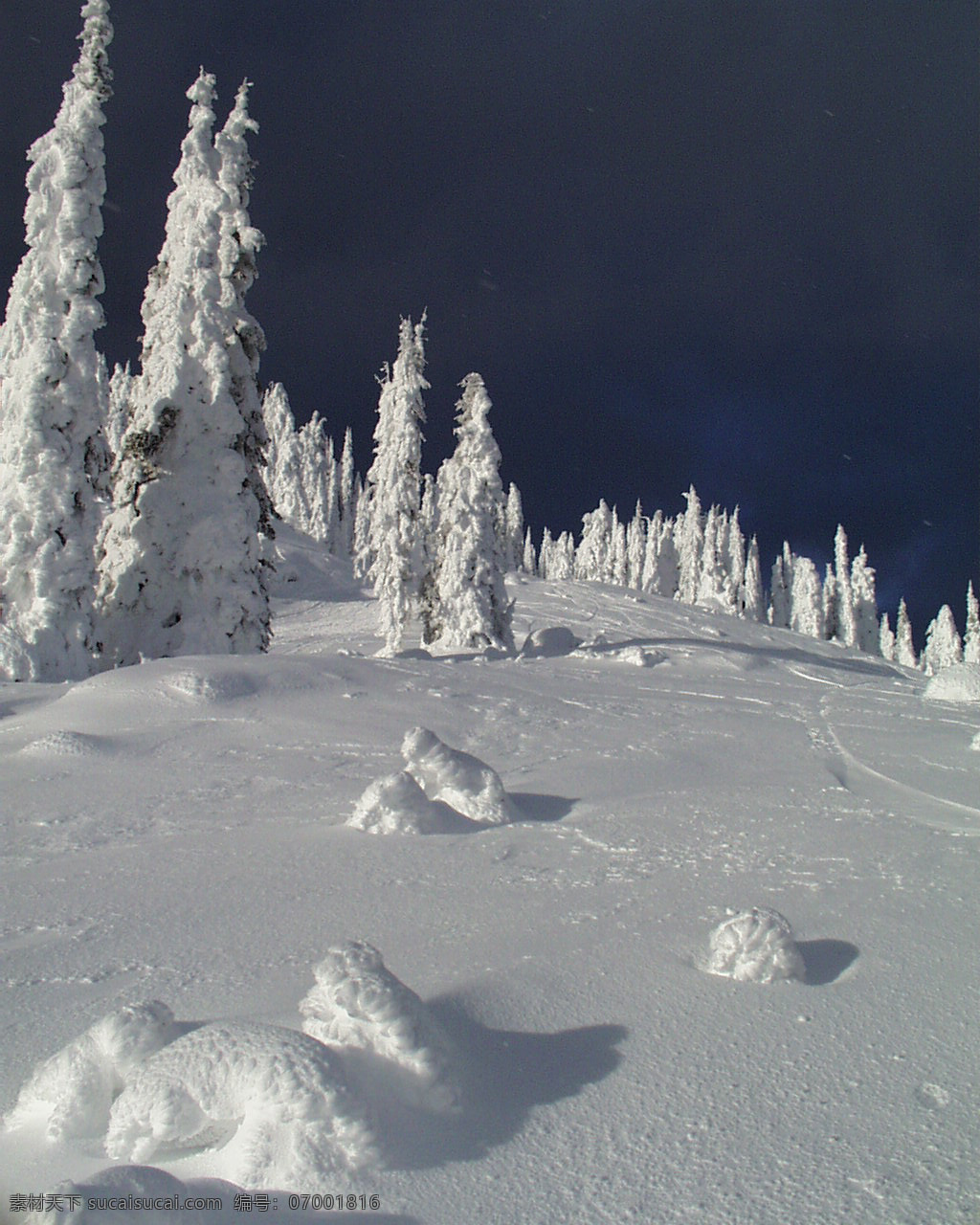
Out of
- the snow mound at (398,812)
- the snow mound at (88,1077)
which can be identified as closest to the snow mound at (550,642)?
the snow mound at (398,812)

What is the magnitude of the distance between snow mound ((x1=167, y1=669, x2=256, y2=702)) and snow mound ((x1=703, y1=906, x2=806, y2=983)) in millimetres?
8043

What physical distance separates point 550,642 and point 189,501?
12874mm

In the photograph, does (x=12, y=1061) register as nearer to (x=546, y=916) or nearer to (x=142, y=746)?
(x=546, y=916)

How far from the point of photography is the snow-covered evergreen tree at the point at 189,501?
1777 centimetres

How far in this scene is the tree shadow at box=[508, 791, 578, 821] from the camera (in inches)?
254

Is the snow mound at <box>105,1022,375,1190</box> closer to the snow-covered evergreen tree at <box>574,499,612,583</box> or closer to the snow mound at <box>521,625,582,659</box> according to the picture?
the snow mound at <box>521,625,582,659</box>

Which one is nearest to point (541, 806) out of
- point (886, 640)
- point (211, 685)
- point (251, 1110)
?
point (251, 1110)

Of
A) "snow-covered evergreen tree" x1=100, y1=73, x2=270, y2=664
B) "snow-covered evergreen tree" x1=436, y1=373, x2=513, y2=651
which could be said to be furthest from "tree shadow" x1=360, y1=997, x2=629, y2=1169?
"snow-covered evergreen tree" x1=436, y1=373, x2=513, y2=651

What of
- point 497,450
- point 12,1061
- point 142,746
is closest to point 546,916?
point 12,1061

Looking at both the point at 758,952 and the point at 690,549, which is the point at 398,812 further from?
the point at 690,549

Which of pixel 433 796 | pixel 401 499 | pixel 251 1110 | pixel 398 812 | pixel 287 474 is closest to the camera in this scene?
pixel 251 1110

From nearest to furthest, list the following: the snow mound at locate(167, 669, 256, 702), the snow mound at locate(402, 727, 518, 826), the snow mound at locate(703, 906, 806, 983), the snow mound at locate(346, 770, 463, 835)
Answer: the snow mound at locate(703, 906, 806, 983)
the snow mound at locate(346, 770, 463, 835)
the snow mound at locate(402, 727, 518, 826)
the snow mound at locate(167, 669, 256, 702)

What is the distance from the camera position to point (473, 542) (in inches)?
1127

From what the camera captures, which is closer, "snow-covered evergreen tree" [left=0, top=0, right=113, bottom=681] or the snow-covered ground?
the snow-covered ground
